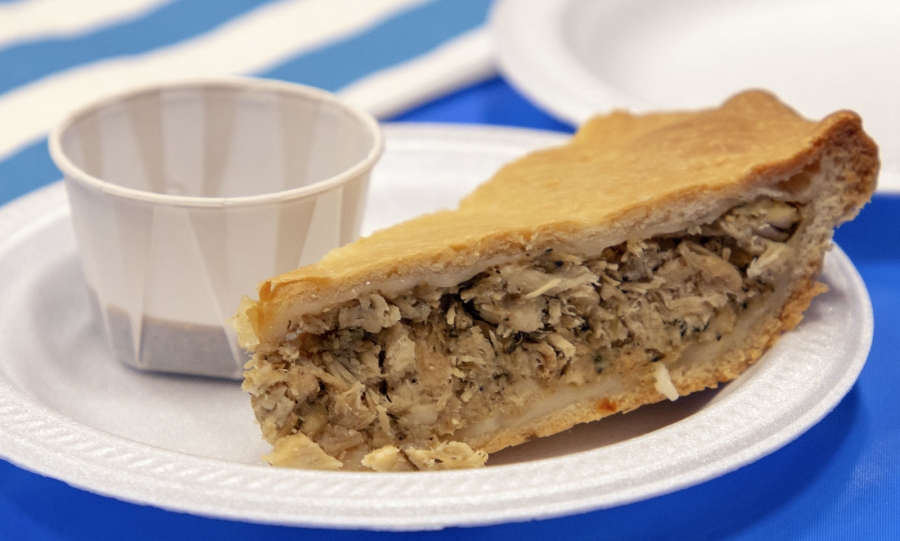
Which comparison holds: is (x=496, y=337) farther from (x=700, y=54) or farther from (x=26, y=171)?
(x=700, y=54)

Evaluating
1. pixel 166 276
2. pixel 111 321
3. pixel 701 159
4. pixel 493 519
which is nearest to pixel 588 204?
pixel 701 159

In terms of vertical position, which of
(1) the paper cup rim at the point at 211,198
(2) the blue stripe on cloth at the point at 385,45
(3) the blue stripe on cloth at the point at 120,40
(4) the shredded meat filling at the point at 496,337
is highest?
(1) the paper cup rim at the point at 211,198

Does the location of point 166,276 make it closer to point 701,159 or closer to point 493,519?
point 493,519

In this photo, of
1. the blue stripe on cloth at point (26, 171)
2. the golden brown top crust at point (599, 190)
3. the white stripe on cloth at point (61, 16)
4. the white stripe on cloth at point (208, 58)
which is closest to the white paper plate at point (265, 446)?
the golden brown top crust at point (599, 190)

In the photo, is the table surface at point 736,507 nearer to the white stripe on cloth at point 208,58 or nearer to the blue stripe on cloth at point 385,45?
the white stripe on cloth at point 208,58

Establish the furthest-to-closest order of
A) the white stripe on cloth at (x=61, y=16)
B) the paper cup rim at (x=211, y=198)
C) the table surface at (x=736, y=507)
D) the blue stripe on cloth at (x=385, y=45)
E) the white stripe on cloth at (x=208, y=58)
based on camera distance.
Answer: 1. the white stripe on cloth at (x=61, y=16)
2. the blue stripe on cloth at (x=385, y=45)
3. the white stripe on cloth at (x=208, y=58)
4. the paper cup rim at (x=211, y=198)
5. the table surface at (x=736, y=507)

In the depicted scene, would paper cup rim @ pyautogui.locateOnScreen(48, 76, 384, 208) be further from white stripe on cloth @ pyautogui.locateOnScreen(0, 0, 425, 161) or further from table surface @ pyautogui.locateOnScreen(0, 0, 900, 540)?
white stripe on cloth @ pyautogui.locateOnScreen(0, 0, 425, 161)

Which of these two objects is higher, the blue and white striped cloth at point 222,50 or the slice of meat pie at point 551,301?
the slice of meat pie at point 551,301
